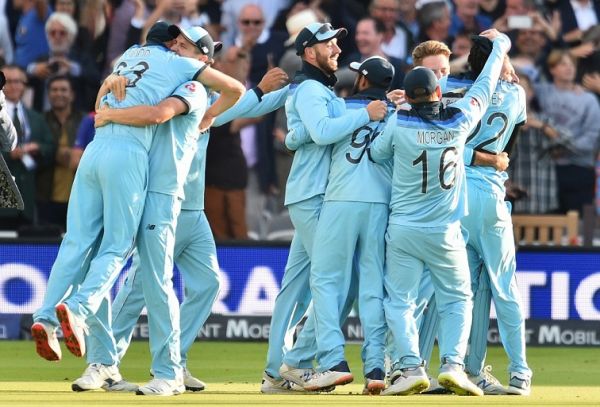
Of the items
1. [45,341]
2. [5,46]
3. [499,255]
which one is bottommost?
[45,341]

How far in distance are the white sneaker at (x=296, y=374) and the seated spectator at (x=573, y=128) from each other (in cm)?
724

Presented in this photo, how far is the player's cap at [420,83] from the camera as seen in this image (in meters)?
9.28

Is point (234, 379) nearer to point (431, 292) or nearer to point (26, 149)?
point (431, 292)

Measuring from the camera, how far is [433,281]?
380 inches

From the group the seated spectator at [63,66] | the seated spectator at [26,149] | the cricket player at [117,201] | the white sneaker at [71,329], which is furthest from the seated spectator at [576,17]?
the white sneaker at [71,329]

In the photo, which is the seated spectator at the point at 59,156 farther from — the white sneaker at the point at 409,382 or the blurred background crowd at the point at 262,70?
the white sneaker at the point at 409,382

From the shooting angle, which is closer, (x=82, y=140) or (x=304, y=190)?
(x=304, y=190)

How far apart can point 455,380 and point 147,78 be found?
2.78 meters

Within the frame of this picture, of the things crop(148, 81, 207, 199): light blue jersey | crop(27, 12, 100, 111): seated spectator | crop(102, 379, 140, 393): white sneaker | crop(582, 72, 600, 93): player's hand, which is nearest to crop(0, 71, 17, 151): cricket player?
crop(148, 81, 207, 199): light blue jersey

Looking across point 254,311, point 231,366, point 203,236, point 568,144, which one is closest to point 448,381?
point 203,236

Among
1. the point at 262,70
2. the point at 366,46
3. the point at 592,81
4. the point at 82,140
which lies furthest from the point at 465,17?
the point at 82,140

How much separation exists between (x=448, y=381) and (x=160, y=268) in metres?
1.99

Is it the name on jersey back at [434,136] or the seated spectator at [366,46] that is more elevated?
the seated spectator at [366,46]

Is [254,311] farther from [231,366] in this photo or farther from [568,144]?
[568,144]
